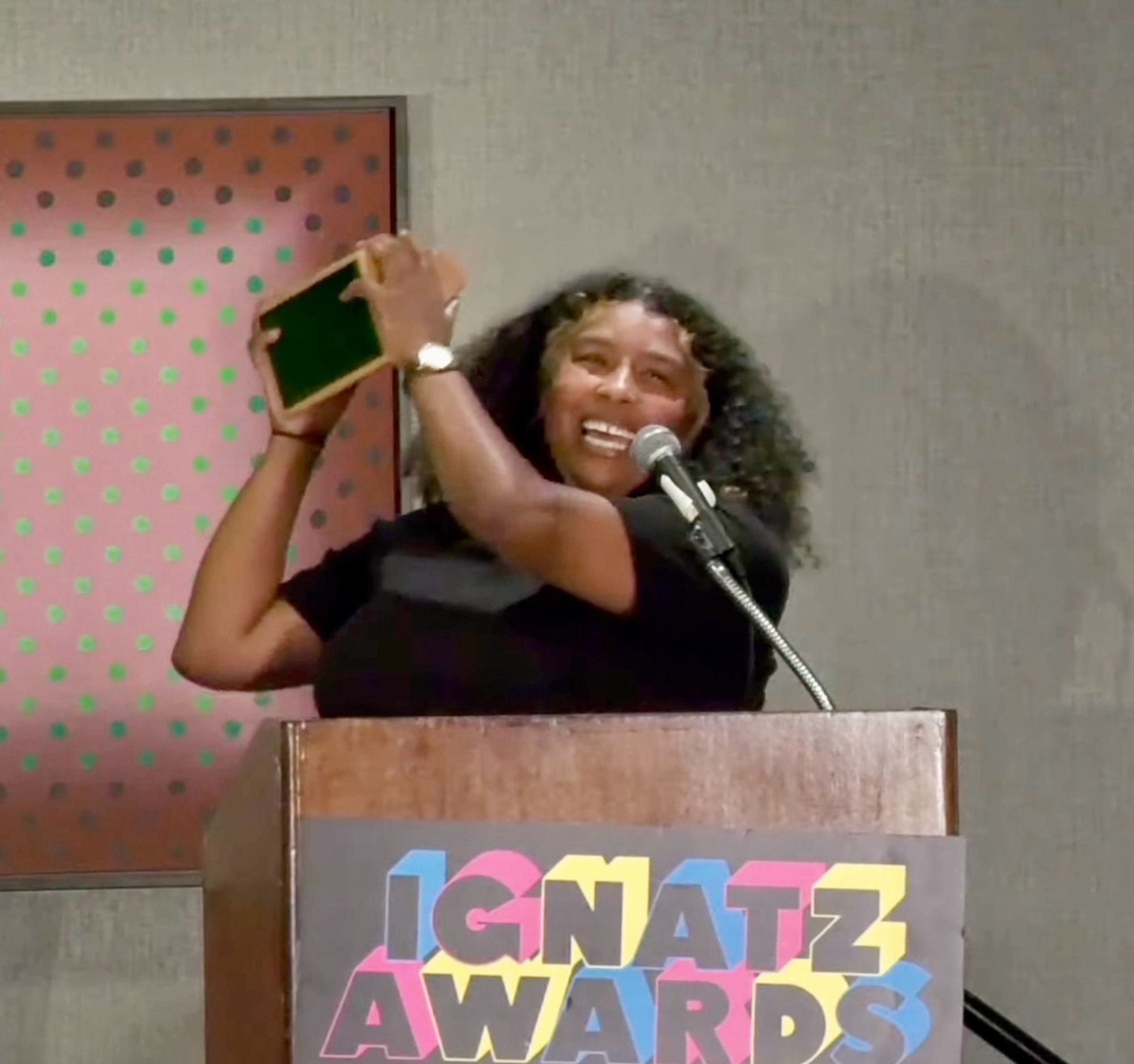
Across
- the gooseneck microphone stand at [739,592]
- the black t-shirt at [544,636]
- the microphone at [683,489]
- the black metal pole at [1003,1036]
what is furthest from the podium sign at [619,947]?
the black metal pole at [1003,1036]

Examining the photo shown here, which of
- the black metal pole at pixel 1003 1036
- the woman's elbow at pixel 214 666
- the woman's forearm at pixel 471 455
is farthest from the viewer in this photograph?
the woman's elbow at pixel 214 666

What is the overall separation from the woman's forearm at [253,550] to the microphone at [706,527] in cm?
42

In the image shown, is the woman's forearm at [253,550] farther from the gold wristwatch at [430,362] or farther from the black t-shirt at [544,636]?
the gold wristwatch at [430,362]

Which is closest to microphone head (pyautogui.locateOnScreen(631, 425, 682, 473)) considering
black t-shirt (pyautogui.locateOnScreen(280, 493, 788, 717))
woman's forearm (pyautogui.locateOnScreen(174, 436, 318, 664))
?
black t-shirt (pyautogui.locateOnScreen(280, 493, 788, 717))

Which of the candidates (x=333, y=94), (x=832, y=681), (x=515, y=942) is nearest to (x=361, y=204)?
(x=333, y=94)

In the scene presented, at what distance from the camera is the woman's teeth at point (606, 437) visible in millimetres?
1340

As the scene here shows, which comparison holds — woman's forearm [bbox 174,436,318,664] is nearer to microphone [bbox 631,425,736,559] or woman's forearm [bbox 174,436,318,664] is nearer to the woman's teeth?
the woman's teeth

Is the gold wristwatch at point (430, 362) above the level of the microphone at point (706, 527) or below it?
above

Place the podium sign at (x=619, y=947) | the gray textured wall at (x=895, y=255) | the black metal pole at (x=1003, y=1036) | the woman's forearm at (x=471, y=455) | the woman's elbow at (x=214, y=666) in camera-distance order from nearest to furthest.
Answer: the podium sign at (x=619, y=947)
the woman's forearm at (x=471, y=455)
the black metal pole at (x=1003, y=1036)
the woman's elbow at (x=214, y=666)
the gray textured wall at (x=895, y=255)

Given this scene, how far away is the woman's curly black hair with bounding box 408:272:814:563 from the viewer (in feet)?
4.54

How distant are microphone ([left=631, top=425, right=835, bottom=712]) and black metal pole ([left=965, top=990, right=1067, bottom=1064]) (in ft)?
1.51

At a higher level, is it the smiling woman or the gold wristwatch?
the gold wristwatch

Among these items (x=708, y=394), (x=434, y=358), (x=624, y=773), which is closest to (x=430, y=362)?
(x=434, y=358)

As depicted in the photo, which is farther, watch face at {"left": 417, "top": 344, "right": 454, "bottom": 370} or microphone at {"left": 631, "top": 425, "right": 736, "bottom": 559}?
watch face at {"left": 417, "top": 344, "right": 454, "bottom": 370}
